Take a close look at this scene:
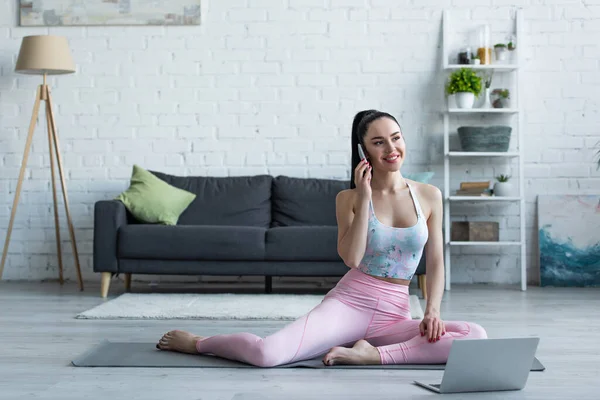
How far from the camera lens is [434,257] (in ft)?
9.52

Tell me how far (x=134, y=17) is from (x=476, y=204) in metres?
2.82

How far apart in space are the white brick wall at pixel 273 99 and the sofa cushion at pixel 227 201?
272 mm

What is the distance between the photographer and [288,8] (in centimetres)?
589

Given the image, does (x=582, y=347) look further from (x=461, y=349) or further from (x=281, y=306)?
(x=281, y=306)

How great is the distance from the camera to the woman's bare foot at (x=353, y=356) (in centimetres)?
287

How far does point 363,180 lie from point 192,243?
2404 millimetres

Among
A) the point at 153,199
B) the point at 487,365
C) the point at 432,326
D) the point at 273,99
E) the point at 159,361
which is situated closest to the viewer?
the point at 487,365

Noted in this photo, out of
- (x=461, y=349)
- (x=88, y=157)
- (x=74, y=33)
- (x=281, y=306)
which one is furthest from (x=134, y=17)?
(x=461, y=349)

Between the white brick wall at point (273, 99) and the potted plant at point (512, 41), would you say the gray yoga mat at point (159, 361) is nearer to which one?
the white brick wall at point (273, 99)

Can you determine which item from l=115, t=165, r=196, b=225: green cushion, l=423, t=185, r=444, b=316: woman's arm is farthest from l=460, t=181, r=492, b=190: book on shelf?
l=423, t=185, r=444, b=316: woman's arm

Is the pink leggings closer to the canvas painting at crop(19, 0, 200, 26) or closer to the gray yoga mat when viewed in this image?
the gray yoga mat

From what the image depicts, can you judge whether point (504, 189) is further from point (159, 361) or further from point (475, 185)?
point (159, 361)

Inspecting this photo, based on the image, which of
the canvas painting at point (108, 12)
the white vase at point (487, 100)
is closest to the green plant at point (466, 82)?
the white vase at point (487, 100)

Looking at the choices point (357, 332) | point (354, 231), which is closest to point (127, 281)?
point (357, 332)
